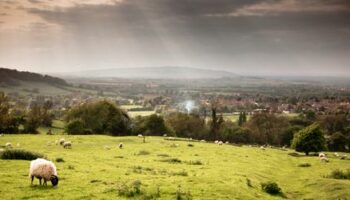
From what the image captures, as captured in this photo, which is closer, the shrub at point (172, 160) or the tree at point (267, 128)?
the shrub at point (172, 160)

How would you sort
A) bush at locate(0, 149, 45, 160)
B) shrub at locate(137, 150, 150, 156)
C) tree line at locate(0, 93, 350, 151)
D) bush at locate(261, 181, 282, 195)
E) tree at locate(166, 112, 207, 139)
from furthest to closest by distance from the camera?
tree at locate(166, 112, 207, 139)
tree line at locate(0, 93, 350, 151)
shrub at locate(137, 150, 150, 156)
bush at locate(0, 149, 45, 160)
bush at locate(261, 181, 282, 195)

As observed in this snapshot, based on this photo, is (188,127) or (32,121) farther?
(188,127)

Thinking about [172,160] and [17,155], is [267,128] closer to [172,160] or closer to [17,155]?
[172,160]

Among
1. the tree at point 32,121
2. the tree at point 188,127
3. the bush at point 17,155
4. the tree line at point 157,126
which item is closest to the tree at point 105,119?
the tree line at point 157,126

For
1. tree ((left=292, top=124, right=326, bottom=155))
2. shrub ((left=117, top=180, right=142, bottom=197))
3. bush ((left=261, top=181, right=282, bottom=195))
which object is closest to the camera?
shrub ((left=117, top=180, right=142, bottom=197))

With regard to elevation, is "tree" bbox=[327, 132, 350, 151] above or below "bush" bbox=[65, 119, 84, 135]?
below

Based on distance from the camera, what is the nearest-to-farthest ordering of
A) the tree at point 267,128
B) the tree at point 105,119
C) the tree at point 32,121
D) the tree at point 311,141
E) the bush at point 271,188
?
the bush at point 271,188 → the tree at point 311,141 → the tree at point 32,121 → the tree at point 105,119 → the tree at point 267,128

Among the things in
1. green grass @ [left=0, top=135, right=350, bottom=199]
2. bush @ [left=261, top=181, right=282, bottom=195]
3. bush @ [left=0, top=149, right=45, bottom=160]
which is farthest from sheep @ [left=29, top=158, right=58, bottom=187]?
bush @ [left=261, top=181, right=282, bottom=195]

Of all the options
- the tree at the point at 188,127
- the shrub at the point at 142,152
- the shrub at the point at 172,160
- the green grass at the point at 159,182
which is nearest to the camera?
the green grass at the point at 159,182

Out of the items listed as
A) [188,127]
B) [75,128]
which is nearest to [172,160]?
A: [75,128]

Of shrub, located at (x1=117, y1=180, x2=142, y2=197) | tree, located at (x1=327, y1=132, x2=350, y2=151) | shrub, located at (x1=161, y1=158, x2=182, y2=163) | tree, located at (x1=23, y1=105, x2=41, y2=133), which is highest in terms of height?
shrub, located at (x1=117, y1=180, x2=142, y2=197)

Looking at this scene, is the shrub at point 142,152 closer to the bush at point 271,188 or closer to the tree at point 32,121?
the bush at point 271,188

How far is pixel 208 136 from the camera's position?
130 metres

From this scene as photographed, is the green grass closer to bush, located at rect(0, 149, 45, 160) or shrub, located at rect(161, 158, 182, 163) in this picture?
shrub, located at rect(161, 158, 182, 163)
